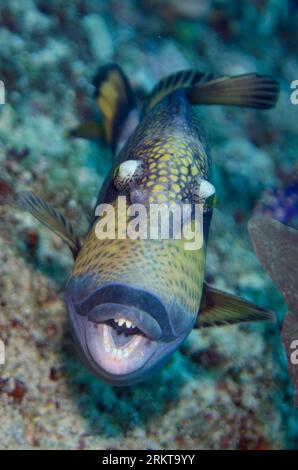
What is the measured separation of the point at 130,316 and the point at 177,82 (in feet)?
6.78

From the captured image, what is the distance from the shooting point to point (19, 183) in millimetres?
3182

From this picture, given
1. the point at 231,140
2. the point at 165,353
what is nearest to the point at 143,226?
the point at 165,353

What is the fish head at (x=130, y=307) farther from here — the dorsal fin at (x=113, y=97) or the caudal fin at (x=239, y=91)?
the dorsal fin at (x=113, y=97)

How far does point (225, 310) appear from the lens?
2520mm

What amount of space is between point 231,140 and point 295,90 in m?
1.24

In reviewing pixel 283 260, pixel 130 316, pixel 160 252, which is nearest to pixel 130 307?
pixel 130 316

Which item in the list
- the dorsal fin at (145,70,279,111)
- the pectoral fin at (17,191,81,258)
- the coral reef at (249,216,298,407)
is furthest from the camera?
the coral reef at (249,216,298,407)

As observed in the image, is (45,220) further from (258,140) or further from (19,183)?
(258,140)

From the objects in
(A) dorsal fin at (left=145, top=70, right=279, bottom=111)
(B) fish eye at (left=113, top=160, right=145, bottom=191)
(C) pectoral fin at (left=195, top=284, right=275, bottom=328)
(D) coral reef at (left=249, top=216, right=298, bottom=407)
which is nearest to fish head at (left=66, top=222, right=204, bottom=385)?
(B) fish eye at (left=113, top=160, right=145, bottom=191)

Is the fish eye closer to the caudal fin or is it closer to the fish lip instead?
the fish lip

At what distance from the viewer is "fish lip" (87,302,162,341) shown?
1.75 meters

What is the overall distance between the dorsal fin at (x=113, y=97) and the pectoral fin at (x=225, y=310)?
155 centimetres

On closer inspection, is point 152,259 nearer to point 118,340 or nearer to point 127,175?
point 118,340

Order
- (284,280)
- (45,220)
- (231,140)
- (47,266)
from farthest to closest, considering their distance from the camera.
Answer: (231,140), (284,280), (47,266), (45,220)
